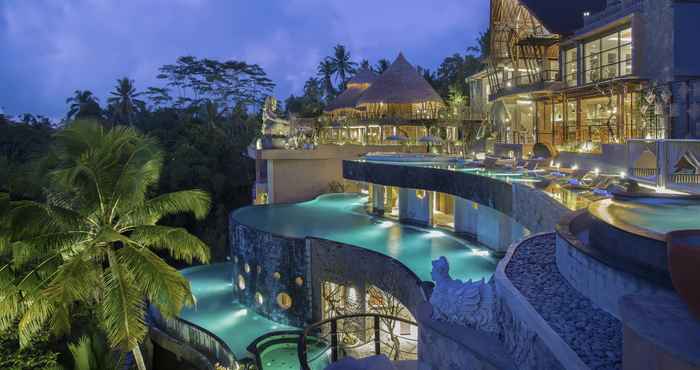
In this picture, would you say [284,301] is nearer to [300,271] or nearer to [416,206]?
[300,271]

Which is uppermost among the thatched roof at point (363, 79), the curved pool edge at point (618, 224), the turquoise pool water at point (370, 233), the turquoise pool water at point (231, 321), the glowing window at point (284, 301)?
the thatched roof at point (363, 79)

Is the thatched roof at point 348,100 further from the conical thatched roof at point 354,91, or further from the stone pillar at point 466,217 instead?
the stone pillar at point 466,217

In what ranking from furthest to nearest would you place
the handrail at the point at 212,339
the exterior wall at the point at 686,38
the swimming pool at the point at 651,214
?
1. the exterior wall at the point at 686,38
2. the handrail at the point at 212,339
3. the swimming pool at the point at 651,214

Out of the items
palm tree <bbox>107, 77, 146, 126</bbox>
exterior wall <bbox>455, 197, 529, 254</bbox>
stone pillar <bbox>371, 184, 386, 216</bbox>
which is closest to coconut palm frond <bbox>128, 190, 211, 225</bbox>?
exterior wall <bbox>455, 197, 529, 254</bbox>

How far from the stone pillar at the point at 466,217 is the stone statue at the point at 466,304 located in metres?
11.2

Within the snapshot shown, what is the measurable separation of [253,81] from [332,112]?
2101 centimetres

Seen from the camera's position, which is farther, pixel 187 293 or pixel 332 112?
pixel 332 112

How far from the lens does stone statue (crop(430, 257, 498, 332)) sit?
6.20m

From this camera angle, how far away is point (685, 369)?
3.14 metres

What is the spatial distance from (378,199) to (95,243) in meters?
13.2

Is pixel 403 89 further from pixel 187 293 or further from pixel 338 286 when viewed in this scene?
pixel 187 293

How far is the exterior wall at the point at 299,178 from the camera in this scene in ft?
95.8

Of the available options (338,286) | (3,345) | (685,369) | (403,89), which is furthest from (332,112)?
(685,369)

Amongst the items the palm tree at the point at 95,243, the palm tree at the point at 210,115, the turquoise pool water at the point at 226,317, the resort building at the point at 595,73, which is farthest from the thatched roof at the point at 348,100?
the palm tree at the point at 95,243
